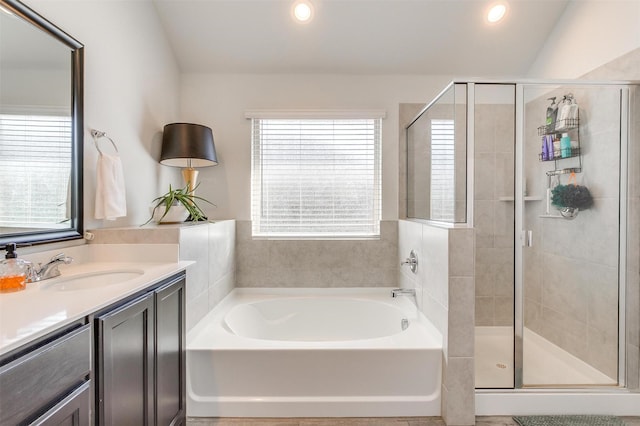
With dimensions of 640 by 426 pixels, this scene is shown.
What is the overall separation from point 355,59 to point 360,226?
140cm

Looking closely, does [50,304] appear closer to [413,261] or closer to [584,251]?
Result: [413,261]

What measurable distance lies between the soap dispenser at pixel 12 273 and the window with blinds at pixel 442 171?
1980 mm

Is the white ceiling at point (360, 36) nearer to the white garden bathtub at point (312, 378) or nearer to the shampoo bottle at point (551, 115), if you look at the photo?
the shampoo bottle at point (551, 115)

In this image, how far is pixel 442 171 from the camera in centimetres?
214

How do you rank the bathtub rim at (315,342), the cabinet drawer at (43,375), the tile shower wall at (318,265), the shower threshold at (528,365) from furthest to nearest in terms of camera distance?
1. the tile shower wall at (318,265)
2. the shower threshold at (528,365)
3. the bathtub rim at (315,342)
4. the cabinet drawer at (43,375)

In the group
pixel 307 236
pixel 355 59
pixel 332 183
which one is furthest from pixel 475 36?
pixel 307 236

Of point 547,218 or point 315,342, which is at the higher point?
point 547,218

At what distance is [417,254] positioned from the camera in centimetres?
227

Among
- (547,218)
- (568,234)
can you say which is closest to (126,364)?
(547,218)

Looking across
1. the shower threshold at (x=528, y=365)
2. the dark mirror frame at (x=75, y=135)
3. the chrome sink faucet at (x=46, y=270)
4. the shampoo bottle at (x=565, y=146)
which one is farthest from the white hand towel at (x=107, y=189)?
the shampoo bottle at (x=565, y=146)

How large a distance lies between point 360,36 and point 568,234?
6.69 feet

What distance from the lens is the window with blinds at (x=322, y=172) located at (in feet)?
9.38

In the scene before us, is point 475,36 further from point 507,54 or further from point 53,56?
point 53,56

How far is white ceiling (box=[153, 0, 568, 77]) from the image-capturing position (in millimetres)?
2402
